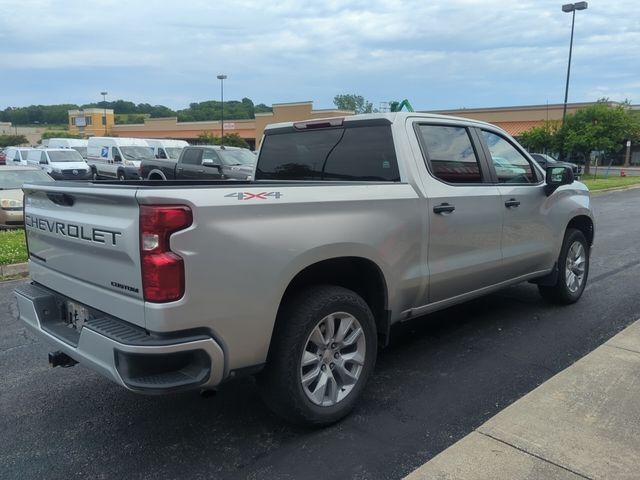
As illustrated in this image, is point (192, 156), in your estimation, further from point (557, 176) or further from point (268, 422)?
point (268, 422)

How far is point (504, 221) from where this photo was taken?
4691 millimetres

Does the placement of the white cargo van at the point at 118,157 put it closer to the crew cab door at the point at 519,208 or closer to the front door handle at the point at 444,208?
the crew cab door at the point at 519,208

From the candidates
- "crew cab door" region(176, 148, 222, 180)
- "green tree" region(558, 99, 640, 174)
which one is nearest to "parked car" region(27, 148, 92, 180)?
"crew cab door" region(176, 148, 222, 180)

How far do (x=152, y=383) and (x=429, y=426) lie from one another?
66.4 inches

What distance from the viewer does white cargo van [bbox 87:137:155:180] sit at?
2618 cm

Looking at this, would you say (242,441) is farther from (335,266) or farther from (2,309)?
(2,309)

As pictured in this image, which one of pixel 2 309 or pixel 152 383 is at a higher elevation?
pixel 152 383

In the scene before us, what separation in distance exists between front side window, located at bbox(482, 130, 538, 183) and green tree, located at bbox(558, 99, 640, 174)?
107ft

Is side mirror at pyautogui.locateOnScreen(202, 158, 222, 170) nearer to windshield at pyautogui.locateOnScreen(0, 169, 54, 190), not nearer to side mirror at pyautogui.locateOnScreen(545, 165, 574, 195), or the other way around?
windshield at pyautogui.locateOnScreen(0, 169, 54, 190)

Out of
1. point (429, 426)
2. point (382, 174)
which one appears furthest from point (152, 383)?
point (382, 174)

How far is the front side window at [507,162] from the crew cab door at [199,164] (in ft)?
41.6

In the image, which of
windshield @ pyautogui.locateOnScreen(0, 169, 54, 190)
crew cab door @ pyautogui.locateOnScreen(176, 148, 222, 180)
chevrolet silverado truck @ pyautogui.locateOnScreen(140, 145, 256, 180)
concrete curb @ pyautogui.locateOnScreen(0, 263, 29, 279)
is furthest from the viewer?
crew cab door @ pyautogui.locateOnScreen(176, 148, 222, 180)

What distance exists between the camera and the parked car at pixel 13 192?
11586 millimetres

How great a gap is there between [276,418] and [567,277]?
145 inches
